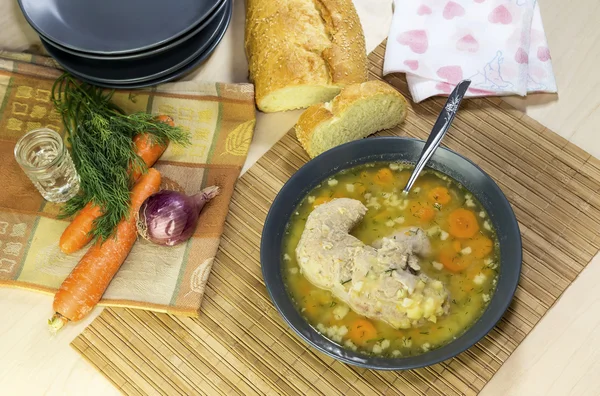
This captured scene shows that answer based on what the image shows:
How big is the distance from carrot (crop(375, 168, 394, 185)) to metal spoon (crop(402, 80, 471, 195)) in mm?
69

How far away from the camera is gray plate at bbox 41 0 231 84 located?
2.79 metres

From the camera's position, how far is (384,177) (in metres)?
2.55

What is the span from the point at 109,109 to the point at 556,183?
1823mm

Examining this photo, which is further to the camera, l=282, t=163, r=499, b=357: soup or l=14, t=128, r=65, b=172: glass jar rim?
l=14, t=128, r=65, b=172: glass jar rim

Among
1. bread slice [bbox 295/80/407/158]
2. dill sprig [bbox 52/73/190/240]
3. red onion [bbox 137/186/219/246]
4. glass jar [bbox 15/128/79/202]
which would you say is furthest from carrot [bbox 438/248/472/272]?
glass jar [bbox 15/128/79/202]

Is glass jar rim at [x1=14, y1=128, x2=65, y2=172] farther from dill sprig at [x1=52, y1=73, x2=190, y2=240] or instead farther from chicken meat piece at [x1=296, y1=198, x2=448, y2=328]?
chicken meat piece at [x1=296, y1=198, x2=448, y2=328]

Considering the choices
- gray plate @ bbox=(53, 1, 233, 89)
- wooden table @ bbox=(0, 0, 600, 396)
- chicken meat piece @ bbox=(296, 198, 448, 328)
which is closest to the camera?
chicken meat piece @ bbox=(296, 198, 448, 328)

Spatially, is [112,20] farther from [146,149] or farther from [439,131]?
[439,131]

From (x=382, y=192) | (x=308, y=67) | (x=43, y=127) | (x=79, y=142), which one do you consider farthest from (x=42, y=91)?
(x=382, y=192)

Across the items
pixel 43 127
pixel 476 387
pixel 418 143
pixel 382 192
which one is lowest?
pixel 43 127

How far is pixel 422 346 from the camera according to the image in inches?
87.4

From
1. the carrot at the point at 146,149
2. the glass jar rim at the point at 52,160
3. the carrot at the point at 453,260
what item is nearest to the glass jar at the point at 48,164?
the glass jar rim at the point at 52,160

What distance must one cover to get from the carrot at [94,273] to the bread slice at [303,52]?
2.26ft

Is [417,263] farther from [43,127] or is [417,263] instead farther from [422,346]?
[43,127]
